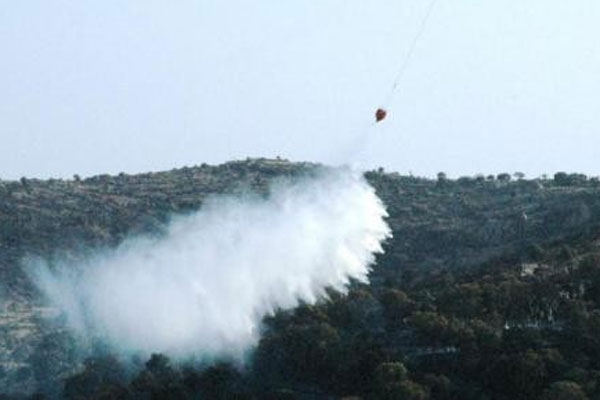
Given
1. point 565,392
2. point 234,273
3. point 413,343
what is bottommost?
point 565,392

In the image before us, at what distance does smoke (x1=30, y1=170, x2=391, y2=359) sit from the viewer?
13025 centimetres

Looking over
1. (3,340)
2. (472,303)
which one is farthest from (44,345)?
(472,303)

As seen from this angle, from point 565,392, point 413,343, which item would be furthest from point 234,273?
point 565,392

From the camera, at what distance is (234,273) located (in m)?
137

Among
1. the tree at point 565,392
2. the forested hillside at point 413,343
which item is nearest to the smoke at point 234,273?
the forested hillside at point 413,343

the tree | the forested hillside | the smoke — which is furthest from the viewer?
the smoke

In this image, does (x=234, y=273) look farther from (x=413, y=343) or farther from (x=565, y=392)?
(x=565, y=392)

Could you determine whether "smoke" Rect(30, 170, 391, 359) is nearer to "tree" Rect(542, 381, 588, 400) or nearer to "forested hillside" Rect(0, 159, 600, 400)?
"forested hillside" Rect(0, 159, 600, 400)

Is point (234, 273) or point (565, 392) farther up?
point (234, 273)

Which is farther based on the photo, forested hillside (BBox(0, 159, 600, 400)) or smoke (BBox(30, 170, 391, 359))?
smoke (BBox(30, 170, 391, 359))

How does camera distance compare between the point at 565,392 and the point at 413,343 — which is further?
the point at 413,343

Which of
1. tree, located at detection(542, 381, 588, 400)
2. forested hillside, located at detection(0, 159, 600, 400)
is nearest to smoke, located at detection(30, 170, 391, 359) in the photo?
forested hillside, located at detection(0, 159, 600, 400)

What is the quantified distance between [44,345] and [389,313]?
3997 cm

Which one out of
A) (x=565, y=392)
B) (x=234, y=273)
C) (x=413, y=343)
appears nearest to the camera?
(x=565, y=392)
